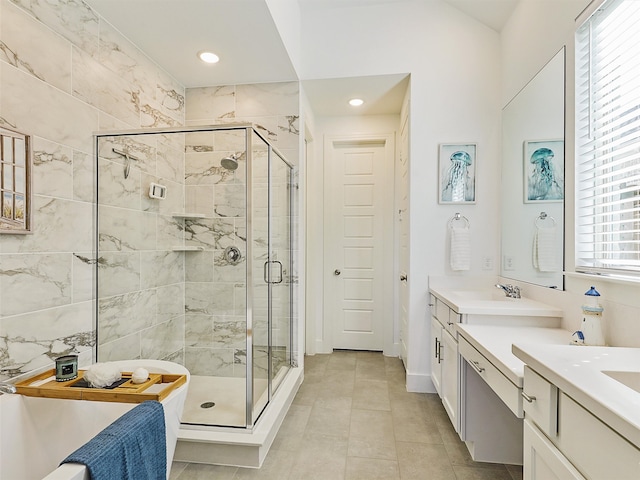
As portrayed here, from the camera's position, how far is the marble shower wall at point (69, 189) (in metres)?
1.58

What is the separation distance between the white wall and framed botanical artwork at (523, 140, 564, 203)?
1.75ft

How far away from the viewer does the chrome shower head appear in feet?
7.96

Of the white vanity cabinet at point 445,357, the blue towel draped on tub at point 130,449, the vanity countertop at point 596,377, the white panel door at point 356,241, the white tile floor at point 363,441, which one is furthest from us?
the white panel door at point 356,241

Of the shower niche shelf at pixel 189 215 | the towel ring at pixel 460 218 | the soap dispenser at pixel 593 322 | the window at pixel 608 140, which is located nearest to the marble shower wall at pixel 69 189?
the shower niche shelf at pixel 189 215

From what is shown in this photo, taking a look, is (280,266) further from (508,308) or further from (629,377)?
(629,377)

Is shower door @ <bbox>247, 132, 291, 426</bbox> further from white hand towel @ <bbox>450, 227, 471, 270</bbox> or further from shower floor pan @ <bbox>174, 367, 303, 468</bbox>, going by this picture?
white hand towel @ <bbox>450, 227, 471, 270</bbox>

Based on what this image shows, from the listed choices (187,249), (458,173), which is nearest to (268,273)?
(187,249)

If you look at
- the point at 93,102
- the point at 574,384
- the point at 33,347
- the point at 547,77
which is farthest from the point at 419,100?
the point at 33,347

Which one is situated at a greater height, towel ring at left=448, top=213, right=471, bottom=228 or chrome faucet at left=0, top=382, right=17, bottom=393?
towel ring at left=448, top=213, right=471, bottom=228

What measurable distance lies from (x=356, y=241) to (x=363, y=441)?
7.21ft

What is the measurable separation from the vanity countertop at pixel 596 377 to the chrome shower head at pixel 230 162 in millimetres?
1960

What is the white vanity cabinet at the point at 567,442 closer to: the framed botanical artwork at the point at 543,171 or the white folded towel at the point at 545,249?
the white folded towel at the point at 545,249

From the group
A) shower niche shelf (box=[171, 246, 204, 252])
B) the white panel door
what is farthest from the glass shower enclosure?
the white panel door

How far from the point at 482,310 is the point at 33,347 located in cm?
230
